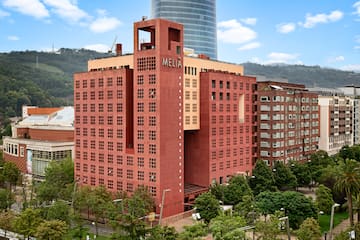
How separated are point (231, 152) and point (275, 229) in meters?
40.7

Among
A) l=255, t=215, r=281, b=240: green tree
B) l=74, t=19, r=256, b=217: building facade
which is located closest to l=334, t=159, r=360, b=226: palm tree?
l=255, t=215, r=281, b=240: green tree

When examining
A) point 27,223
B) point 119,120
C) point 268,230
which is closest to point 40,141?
point 119,120

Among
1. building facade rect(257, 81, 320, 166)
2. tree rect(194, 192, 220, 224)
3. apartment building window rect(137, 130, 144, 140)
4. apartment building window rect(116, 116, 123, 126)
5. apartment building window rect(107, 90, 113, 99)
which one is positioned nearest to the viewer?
tree rect(194, 192, 220, 224)

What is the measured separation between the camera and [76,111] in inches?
3250

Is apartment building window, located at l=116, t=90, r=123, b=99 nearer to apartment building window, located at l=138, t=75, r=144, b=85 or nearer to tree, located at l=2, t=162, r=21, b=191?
apartment building window, located at l=138, t=75, r=144, b=85

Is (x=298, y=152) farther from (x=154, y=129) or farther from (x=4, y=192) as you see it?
(x=4, y=192)

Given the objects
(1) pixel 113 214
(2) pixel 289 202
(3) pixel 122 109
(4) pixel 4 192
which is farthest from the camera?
(3) pixel 122 109

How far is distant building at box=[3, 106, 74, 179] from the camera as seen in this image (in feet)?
324

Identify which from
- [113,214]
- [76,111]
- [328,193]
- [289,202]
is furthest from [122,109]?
[328,193]

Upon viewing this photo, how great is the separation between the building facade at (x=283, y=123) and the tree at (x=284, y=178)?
10.8 meters

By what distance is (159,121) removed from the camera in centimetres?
6819

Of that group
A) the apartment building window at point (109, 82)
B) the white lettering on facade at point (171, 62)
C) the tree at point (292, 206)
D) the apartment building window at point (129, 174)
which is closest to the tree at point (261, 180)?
the tree at point (292, 206)

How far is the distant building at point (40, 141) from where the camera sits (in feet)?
324

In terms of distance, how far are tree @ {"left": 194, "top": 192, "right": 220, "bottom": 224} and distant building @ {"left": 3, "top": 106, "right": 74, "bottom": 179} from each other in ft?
→ 144
